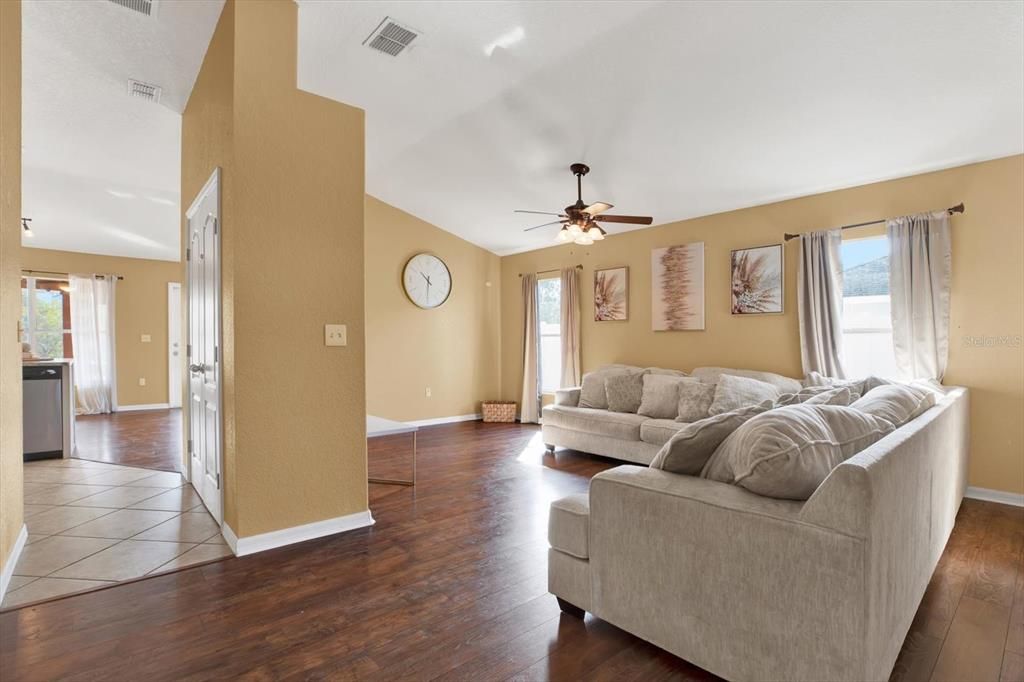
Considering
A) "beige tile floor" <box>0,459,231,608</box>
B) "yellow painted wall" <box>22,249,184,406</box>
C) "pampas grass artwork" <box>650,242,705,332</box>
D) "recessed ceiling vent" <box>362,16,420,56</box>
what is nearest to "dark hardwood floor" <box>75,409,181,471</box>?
"beige tile floor" <box>0,459,231,608</box>

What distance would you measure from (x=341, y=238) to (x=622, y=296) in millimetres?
3771

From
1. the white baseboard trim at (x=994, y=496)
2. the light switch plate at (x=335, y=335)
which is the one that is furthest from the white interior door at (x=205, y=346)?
the white baseboard trim at (x=994, y=496)

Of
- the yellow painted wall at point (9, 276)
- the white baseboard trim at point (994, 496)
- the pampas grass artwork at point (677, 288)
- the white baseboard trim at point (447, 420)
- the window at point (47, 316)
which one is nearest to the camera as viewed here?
the yellow painted wall at point (9, 276)

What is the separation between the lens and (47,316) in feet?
25.0

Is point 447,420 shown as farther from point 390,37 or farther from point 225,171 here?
point 390,37

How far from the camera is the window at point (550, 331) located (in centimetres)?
700

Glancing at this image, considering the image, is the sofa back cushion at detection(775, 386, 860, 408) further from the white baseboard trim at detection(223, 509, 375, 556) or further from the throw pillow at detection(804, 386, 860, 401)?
the white baseboard trim at detection(223, 509, 375, 556)

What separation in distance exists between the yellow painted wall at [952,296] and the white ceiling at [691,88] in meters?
0.19

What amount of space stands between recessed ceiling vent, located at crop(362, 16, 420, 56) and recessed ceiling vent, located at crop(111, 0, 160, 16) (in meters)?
1.21

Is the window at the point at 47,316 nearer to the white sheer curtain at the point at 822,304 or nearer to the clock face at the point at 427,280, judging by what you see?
the clock face at the point at 427,280

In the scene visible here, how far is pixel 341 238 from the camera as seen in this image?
3.11 meters

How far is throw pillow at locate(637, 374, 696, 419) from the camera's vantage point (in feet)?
15.6

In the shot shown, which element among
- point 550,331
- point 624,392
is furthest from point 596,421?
point 550,331

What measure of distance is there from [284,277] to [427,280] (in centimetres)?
404
